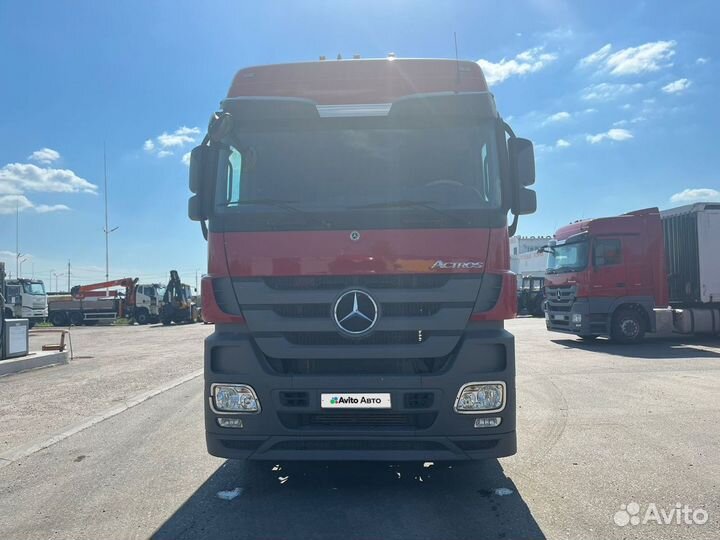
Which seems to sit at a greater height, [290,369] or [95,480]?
→ [290,369]

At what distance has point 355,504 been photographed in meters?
4.12

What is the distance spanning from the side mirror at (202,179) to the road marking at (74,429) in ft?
10.8

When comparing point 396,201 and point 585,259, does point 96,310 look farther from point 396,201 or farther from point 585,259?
point 396,201

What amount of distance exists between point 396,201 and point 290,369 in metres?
1.40

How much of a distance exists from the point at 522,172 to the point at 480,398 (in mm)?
1745

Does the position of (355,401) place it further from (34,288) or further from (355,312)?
(34,288)

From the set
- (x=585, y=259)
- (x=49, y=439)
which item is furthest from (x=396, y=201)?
(x=585, y=259)

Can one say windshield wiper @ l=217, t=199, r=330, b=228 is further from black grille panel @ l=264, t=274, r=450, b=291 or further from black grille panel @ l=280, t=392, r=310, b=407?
black grille panel @ l=280, t=392, r=310, b=407

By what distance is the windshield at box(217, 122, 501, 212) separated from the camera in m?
4.17

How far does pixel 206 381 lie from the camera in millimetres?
3990

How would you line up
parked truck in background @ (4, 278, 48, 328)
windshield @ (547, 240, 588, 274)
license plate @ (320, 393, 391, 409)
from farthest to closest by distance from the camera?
parked truck in background @ (4, 278, 48, 328)
windshield @ (547, 240, 588, 274)
license plate @ (320, 393, 391, 409)

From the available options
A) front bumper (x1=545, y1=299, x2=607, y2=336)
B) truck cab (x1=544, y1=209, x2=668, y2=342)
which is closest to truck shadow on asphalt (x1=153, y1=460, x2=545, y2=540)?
front bumper (x1=545, y1=299, x2=607, y2=336)

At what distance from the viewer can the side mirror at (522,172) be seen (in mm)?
4285

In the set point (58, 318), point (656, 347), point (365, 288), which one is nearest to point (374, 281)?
point (365, 288)
